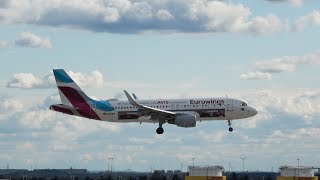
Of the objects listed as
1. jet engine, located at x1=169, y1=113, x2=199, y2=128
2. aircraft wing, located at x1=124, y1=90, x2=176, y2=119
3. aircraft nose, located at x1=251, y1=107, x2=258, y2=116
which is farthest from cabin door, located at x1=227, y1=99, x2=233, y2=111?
aircraft wing, located at x1=124, y1=90, x2=176, y2=119

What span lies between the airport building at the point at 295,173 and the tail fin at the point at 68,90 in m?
46.3

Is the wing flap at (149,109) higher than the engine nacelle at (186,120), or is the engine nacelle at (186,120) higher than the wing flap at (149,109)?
the wing flap at (149,109)

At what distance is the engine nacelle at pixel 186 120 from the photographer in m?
166

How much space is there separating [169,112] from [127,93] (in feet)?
34.3

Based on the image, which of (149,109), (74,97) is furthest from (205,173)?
(74,97)

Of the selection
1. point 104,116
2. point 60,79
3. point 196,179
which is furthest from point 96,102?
point 196,179

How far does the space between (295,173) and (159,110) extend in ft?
122

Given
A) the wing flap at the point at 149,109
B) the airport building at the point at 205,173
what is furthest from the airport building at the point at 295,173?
the wing flap at the point at 149,109

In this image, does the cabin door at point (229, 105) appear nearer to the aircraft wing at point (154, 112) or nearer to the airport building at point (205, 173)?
the aircraft wing at point (154, 112)

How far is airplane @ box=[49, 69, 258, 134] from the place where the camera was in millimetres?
167750

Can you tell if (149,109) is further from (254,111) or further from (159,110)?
(254,111)

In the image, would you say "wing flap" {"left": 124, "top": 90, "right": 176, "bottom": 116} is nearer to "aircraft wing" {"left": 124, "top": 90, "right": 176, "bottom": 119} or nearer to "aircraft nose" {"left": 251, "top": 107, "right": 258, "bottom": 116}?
"aircraft wing" {"left": 124, "top": 90, "right": 176, "bottom": 119}

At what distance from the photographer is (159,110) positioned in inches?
6570

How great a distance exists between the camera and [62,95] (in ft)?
600
